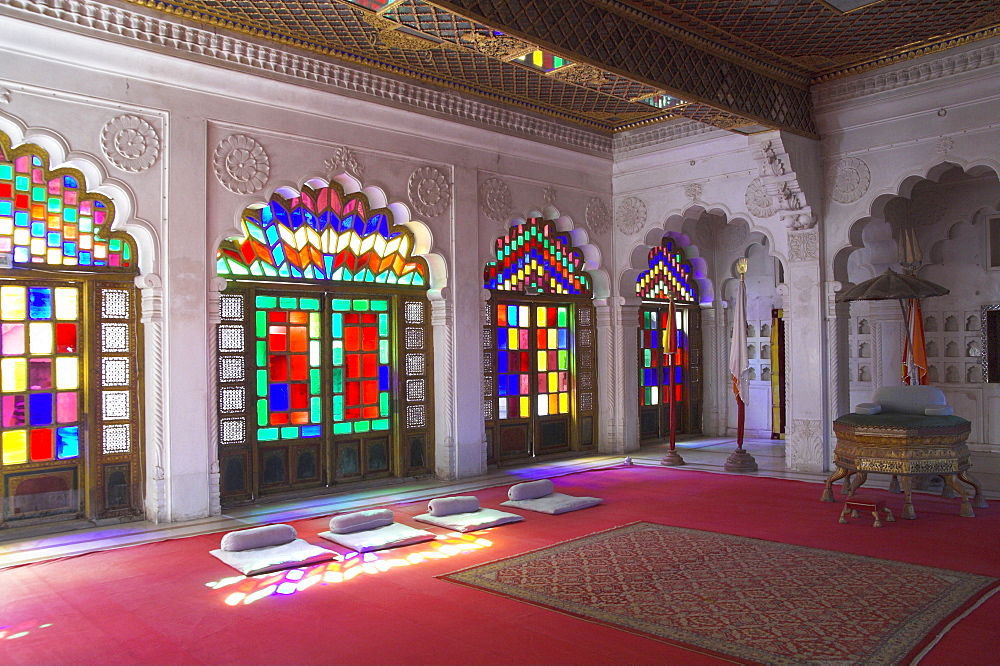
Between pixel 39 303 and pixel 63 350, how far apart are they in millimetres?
395

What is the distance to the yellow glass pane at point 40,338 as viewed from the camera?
20.1ft

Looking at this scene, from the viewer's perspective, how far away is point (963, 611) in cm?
414

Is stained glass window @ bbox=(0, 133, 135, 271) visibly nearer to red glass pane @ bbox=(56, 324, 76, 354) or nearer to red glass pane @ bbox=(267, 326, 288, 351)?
red glass pane @ bbox=(56, 324, 76, 354)

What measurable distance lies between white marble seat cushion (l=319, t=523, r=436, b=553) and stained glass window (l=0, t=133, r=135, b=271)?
112 inches

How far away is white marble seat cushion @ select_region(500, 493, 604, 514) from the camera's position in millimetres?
6723

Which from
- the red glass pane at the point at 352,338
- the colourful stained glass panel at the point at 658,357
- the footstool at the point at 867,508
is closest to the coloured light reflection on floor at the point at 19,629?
the red glass pane at the point at 352,338

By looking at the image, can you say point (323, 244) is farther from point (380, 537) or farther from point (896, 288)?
point (896, 288)

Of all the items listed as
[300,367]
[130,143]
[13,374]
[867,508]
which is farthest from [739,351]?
[13,374]

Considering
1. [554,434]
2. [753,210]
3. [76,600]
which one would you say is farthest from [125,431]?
[753,210]

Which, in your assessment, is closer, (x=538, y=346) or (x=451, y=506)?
(x=451, y=506)

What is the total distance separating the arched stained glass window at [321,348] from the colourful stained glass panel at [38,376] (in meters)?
1.21

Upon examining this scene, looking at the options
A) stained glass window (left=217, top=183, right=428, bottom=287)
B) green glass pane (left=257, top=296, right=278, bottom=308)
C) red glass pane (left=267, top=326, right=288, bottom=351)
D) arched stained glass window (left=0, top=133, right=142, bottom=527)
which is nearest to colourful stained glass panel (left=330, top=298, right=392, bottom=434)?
stained glass window (left=217, top=183, right=428, bottom=287)

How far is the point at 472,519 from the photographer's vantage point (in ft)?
20.8

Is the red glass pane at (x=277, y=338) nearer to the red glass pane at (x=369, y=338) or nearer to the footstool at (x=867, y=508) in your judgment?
the red glass pane at (x=369, y=338)
